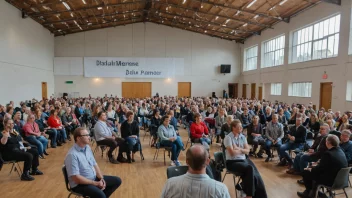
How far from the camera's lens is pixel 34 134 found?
5.69 m

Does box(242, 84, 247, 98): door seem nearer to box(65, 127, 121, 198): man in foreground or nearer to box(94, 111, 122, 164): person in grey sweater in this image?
box(94, 111, 122, 164): person in grey sweater

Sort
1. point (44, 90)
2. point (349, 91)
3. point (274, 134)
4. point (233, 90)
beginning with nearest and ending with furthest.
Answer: point (274, 134)
point (349, 91)
point (44, 90)
point (233, 90)

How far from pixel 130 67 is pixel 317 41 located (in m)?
14.5

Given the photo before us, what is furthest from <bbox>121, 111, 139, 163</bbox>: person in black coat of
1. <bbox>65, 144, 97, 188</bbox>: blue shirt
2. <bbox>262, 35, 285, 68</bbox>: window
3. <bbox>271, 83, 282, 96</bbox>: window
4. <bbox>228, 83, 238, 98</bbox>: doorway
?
<bbox>228, 83, 238, 98</bbox>: doorway

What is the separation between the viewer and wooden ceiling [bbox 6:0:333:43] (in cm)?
1364

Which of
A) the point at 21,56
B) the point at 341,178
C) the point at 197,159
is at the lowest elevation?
the point at 341,178

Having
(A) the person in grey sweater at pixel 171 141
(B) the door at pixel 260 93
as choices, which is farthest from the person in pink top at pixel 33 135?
(B) the door at pixel 260 93

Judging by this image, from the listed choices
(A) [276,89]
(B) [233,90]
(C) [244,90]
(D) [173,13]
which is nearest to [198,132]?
(A) [276,89]

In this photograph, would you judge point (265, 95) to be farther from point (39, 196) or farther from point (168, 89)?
point (39, 196)

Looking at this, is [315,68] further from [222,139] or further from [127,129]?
[127,129]

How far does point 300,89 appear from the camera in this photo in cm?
1477

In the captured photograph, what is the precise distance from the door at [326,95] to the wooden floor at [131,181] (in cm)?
825

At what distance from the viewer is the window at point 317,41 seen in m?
11.7

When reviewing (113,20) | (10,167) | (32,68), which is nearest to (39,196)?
(10,167)
